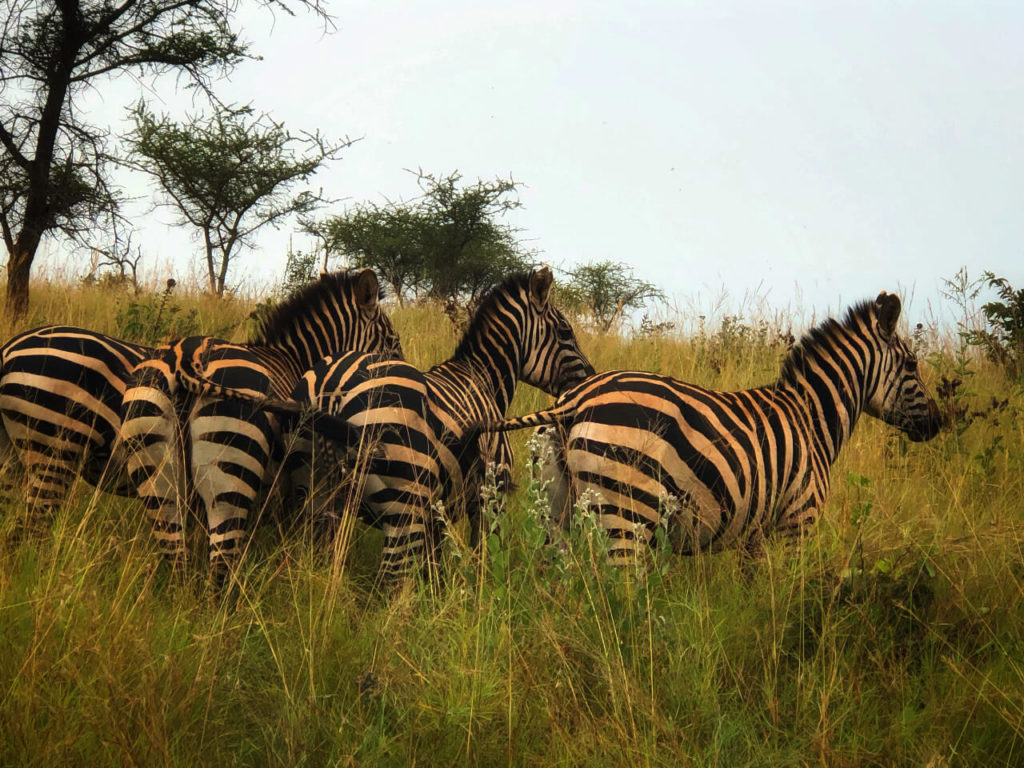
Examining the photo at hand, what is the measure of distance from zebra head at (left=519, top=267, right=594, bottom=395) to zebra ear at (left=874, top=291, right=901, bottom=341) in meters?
2.00

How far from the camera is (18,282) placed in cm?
1150

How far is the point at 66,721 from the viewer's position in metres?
2.80

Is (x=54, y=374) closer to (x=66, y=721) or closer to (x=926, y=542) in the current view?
(x=66, y=721)

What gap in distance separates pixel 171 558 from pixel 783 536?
2851mm

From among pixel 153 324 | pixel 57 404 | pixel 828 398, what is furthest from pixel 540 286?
pixel 153 324

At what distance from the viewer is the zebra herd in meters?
4.04

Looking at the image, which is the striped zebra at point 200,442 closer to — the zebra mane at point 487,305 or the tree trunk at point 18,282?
the zebra mane at point 487,305

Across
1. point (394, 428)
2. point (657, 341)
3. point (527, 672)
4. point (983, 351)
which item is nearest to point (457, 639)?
point (527, 672)

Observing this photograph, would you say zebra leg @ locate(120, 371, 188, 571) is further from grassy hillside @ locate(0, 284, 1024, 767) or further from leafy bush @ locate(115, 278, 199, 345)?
leafy bush @ locate(115, 278, 199, 345)

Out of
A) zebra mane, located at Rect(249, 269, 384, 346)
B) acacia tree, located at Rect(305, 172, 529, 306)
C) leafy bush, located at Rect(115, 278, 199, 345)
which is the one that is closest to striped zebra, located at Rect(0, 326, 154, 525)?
zebra mane, located at Rect(249, 269, 384, 346)

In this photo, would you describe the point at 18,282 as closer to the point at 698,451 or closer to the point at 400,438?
the point at 400,438

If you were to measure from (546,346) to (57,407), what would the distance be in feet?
10.0

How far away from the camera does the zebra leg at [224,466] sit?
165 inches

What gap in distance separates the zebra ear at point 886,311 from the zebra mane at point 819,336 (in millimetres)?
42
